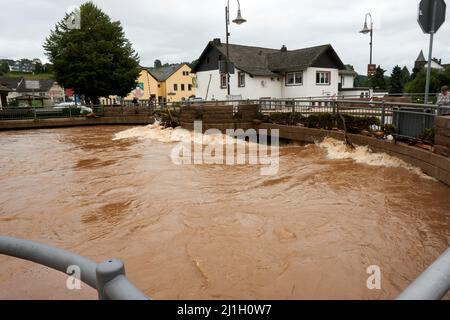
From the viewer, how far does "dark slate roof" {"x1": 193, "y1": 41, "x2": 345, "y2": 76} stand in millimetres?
32969

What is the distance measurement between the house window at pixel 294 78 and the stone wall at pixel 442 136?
26.0 meters

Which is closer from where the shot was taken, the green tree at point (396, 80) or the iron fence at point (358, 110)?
the iron fence at point (358, 110)

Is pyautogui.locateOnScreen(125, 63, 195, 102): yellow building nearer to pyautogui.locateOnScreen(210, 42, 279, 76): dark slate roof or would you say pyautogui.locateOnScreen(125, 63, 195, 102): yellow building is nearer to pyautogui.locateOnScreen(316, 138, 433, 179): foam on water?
pyautogui.locateOnScreen(210, 42, 279, 76): dark slate roof

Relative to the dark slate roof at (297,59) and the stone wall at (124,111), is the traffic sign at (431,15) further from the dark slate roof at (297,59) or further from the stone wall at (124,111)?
the dark slate roof at (297,59)

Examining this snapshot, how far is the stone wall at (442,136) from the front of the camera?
25.0 ft

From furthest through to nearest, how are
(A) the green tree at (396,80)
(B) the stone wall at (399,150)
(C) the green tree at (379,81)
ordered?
(C) the green tree at (379,81)
(A) the green tree at (396,80)
(B) the stone wall at (399,150)

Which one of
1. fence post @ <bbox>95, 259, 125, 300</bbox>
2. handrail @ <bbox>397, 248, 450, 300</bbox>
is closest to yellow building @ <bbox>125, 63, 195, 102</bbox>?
fence post @ <bbox>95, 259, 125, 300</bbox>

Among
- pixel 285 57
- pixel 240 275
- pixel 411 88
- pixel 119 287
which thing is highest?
pixel 285 57

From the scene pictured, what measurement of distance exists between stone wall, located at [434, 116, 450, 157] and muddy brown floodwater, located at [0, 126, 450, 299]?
0.74 m

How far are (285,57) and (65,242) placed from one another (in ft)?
110

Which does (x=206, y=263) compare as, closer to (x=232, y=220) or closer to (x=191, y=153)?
(x=232, y=220)

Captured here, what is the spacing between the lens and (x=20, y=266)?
4738mm

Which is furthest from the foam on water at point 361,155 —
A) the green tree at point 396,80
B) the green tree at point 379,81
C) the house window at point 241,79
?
the green tree at point 379,81

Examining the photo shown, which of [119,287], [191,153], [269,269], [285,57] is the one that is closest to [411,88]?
[285,57]
